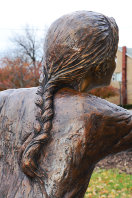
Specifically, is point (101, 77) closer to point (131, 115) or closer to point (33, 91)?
point (131, 115)

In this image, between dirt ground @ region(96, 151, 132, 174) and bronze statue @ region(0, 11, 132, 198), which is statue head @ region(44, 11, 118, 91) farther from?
dirt ground @ region(96, 151, 132, 174)

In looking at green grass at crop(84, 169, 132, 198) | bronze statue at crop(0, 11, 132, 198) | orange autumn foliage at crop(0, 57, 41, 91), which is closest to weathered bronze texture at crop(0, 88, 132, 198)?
bronze statue at crop(0, 11, 132, 198)

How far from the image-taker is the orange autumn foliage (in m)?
11.6

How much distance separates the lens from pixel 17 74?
38.9ft

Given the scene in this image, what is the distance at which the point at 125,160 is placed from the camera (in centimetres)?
571

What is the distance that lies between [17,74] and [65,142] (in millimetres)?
11161

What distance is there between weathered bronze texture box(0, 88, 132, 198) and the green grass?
3.28 meters

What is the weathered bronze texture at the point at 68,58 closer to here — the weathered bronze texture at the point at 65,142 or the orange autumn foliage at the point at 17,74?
the weathered bronze texture at the point at 65,142

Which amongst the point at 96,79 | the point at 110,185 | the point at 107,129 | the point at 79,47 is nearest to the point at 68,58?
the point at 79,47

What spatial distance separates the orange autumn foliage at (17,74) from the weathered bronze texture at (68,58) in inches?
404

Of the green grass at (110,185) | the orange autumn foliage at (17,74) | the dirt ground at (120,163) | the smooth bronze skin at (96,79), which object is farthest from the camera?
the orange autumn foliage at (17,74)

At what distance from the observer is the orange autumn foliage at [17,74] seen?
455 inches

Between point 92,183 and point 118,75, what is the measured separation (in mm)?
17554

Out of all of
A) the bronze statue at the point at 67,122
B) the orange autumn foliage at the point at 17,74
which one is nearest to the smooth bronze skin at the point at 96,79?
the bronze statue at the point at 67,122
